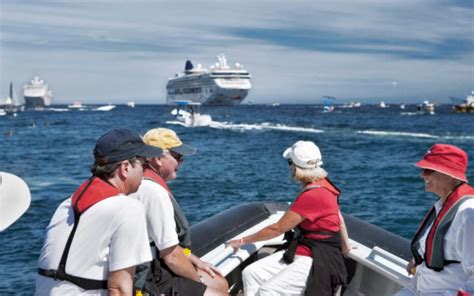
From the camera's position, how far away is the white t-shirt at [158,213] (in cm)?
246

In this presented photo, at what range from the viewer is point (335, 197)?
3186 mm

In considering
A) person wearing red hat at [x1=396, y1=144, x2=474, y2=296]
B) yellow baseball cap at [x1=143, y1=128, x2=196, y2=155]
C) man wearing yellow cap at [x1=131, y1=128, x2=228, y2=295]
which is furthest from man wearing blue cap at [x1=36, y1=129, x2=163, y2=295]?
person wearing red hat at [x1=396, y1=144, x2=474, y2=296]

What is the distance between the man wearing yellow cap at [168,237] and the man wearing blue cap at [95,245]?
1.53ft

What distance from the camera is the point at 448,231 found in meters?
2.39

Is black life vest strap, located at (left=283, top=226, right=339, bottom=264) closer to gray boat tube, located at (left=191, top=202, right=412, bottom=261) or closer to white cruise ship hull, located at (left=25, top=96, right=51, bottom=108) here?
gray boat tube, located at (left=191, top=202, right=412, bottom=261)

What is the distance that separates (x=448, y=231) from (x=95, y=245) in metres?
1.58

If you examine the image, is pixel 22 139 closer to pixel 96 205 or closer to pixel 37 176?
pixel 37 176

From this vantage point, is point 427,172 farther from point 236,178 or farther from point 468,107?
point 468,107

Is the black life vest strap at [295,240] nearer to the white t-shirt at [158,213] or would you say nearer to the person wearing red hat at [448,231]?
the person wearing red hat at [448,231]

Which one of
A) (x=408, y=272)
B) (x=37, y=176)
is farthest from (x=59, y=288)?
(x=37, y=176)

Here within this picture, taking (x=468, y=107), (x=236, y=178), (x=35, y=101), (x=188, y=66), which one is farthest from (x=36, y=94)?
(x=236, y=178)

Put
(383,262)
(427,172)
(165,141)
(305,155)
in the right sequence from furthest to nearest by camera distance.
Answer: (383,262)
(305,155)
(165,141)
(427,172)

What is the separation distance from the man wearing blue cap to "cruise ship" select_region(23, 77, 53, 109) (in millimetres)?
120234

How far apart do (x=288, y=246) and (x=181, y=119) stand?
4045 cm
